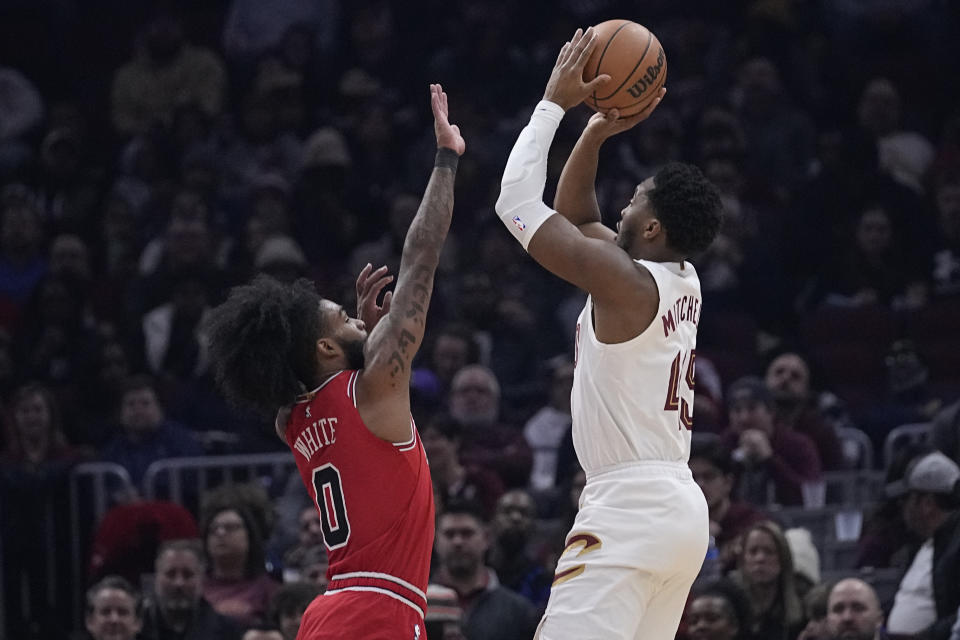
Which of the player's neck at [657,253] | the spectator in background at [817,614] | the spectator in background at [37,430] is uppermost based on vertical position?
the player's neck at [657,253]

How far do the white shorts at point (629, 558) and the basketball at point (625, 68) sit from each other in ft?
4.56

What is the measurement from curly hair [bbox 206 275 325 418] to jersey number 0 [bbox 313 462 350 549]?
303mm

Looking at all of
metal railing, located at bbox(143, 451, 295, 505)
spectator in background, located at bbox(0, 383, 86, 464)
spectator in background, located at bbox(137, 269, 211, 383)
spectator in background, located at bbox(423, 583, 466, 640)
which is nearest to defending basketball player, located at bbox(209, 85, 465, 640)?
spectator in background, located at bbox(423, 583, 466, 640)

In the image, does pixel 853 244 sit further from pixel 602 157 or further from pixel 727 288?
pixel 602 157

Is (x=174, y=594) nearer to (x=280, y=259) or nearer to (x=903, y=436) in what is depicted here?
(x=280, y=259)

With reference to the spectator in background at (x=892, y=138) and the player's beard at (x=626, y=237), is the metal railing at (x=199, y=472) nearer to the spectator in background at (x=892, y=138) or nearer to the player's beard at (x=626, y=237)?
the player's beard at (x=626, y=237)

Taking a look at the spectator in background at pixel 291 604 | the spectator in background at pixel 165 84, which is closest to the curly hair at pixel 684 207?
the spectator in background at pixel 291 604

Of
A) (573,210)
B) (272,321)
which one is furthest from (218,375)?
(573,210)

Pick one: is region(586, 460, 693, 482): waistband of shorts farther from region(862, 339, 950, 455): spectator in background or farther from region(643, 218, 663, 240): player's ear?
region(862, 339, 950, 455): spectator in background

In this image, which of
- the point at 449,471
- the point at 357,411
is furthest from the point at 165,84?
the point at 357,411

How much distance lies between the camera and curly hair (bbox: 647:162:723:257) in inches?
240

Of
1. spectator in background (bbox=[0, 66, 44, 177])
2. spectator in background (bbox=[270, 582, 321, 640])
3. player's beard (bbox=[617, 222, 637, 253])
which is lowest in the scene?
spectator in background (bbox=[270, 582, 321, 640])

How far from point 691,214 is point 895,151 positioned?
27.0ft

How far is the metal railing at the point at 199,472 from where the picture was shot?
10.6 meters
